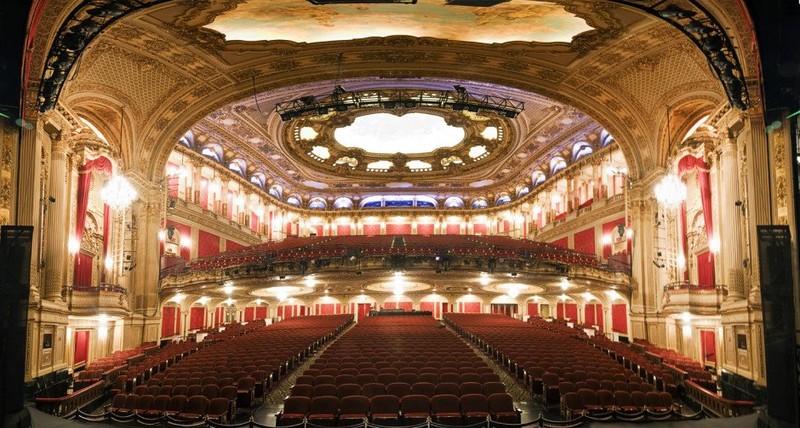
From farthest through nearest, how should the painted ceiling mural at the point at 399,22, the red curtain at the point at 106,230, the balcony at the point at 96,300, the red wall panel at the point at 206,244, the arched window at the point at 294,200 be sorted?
the arched window at the point at 294,200 → the red wall panel at the point at 206,244 → the red curtain at the point at 106,230 → the balcony at the point at 96,300 → the painted ceiling mural at the point at 399,22

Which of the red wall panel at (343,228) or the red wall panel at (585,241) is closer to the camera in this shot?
the red wall panel at (585,241)

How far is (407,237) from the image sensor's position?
118 feet

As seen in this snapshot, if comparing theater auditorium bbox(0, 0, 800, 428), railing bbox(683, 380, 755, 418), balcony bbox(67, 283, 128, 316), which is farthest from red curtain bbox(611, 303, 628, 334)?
balcony bbox(67, 283, 128, 316)

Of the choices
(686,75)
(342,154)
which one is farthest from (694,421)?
(342,154)

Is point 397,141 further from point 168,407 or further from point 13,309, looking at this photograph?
point 13,309

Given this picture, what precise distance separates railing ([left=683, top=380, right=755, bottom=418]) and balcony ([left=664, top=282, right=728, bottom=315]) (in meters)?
6.09

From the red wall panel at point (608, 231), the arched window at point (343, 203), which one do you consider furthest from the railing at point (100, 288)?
the arched window at point (343, 203)

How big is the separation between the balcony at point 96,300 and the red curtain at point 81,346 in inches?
56.1

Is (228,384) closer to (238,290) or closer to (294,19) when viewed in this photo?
(294,19)

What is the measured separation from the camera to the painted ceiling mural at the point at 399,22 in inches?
696

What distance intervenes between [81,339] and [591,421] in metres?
17.4

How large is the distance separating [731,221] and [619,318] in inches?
451

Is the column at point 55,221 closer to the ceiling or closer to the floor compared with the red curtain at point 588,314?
closer to the ceiling

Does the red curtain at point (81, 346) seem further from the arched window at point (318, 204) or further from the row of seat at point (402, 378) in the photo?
the arched window at point (318, 204)
